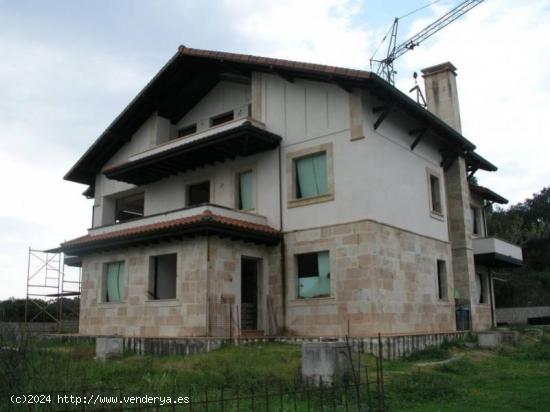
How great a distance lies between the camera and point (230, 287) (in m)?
17.6

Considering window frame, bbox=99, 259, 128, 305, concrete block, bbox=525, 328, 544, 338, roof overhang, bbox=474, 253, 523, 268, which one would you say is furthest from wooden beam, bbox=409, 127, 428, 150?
window frame, bbox=99, 259, 128, 305

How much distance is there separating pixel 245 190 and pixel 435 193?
7.37 metres

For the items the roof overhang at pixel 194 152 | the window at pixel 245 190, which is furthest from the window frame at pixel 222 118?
the window at pixel 245 190

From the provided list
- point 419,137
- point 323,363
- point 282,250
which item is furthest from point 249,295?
point 323,363

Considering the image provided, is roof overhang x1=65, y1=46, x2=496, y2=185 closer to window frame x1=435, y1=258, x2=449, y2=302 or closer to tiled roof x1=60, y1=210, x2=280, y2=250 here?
window frame x1=435, y1=258, x2=449, y2=302

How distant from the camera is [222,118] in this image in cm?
2242

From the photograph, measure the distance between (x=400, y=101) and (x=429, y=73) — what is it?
8305mm

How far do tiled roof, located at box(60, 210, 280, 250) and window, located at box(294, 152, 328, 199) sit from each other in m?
1.67

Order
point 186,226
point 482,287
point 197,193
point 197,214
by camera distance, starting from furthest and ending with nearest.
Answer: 1. point 482,287
2. point 197,193
3. point 197,214
4. point 186,226

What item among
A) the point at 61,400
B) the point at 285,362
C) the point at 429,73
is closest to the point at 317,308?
the point at 285,362

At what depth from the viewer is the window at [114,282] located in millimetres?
20469

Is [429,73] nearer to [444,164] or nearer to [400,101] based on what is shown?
[444,164]

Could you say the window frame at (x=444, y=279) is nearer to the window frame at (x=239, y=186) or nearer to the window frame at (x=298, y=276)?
the window frame at (x=298, y=276)

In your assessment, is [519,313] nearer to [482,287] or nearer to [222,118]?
[482,287]
